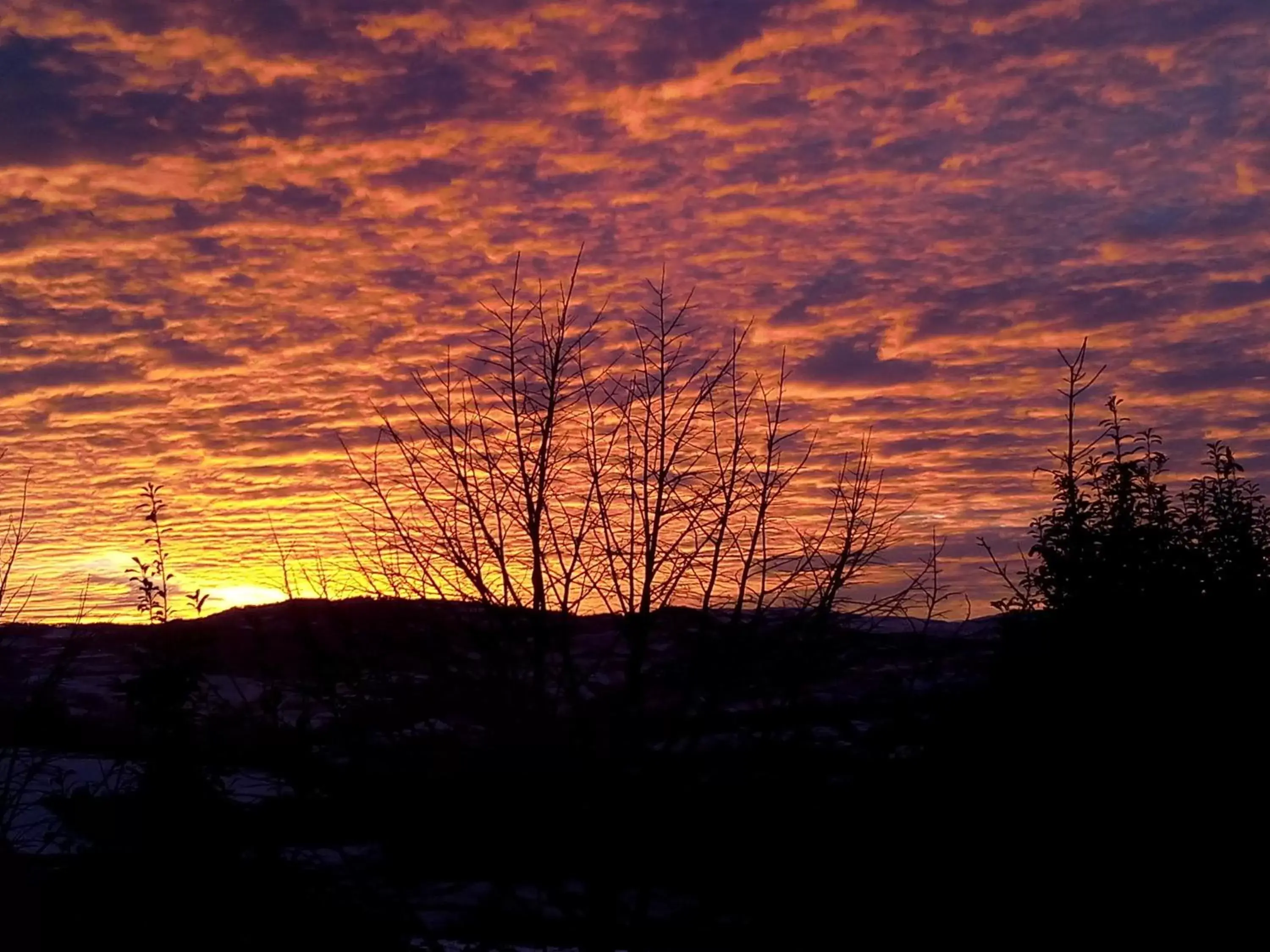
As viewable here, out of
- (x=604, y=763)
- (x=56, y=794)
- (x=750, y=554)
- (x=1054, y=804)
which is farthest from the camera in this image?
(x=1054, y=804)

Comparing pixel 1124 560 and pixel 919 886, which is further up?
pixel 1124 560

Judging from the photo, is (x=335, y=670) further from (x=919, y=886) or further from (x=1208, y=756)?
(x=1208, y=756)

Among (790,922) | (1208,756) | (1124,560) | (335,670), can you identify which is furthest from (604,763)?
(1124,560)

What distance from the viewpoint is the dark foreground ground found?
6.14m

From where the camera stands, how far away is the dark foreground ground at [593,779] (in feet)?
20.2

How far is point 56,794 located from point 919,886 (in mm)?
5546

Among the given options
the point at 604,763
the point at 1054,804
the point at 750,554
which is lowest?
the point at 1054,804

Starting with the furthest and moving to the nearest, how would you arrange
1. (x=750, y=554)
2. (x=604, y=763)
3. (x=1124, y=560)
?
(x=1124, y=560)
(x=750, y=554)
(x=604, y=763)

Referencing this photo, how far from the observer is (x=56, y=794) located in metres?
7.33

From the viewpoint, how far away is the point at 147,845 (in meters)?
7.02

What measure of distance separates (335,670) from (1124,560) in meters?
6.84

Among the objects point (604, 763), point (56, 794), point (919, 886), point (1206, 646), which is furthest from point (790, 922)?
point (56, 794)

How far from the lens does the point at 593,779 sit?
602cm

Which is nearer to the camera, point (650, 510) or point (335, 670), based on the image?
point (335, 670)
